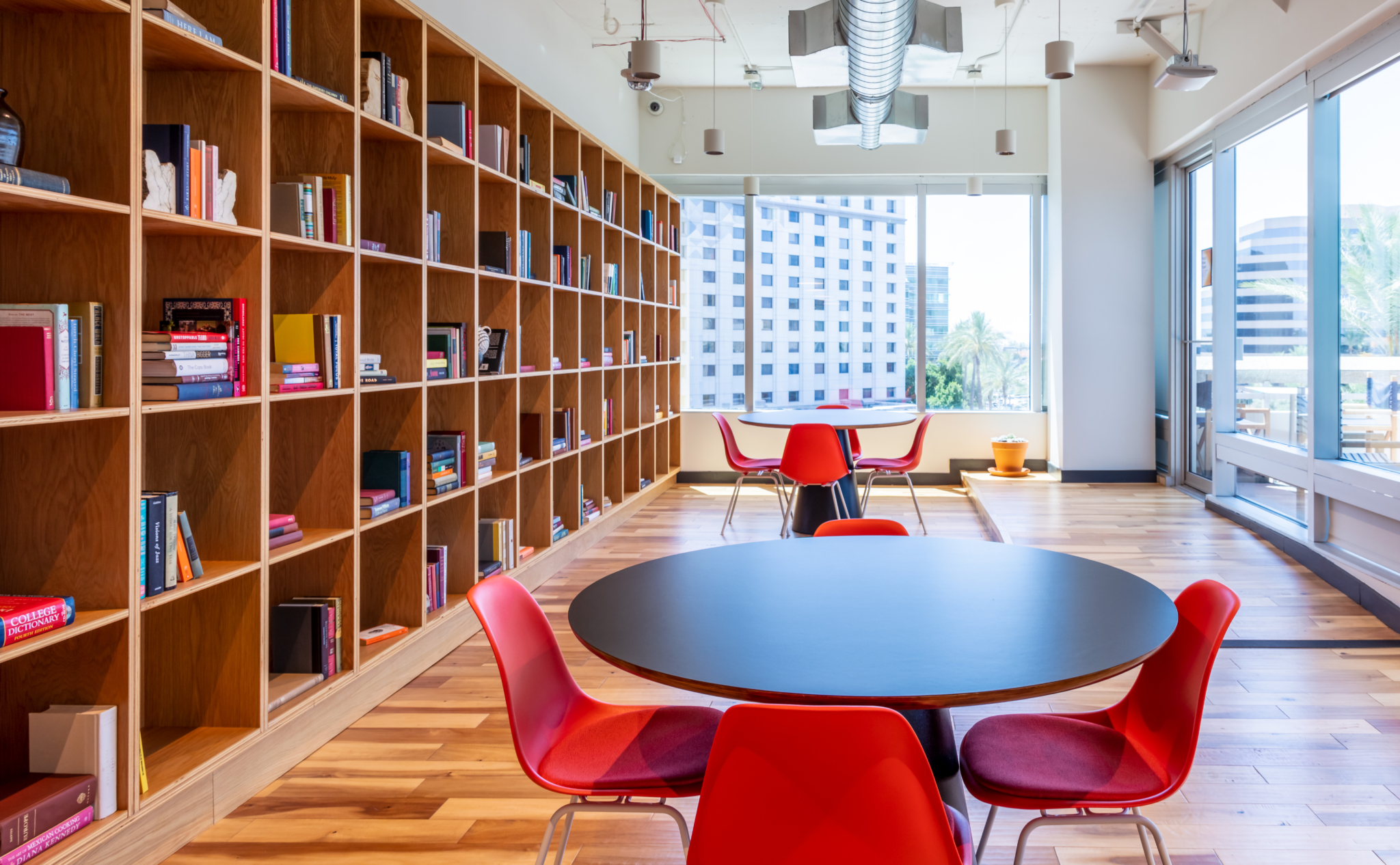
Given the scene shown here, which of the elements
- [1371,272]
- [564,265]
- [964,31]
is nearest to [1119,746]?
[1371,272]

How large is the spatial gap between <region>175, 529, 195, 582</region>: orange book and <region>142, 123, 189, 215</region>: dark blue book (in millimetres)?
891

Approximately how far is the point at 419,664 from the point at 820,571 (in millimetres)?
2279

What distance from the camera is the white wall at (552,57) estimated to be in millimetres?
5160

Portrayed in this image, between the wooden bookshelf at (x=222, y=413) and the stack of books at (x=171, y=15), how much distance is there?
4 cm

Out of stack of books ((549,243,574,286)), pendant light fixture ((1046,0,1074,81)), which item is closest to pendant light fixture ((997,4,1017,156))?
pendant light fixture ((1046,0,1074,81))

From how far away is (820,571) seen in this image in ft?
7.72

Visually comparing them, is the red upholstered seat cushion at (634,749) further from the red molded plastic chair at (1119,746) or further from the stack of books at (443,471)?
the stack of books at (443,471)

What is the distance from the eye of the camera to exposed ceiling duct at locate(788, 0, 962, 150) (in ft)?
17.8

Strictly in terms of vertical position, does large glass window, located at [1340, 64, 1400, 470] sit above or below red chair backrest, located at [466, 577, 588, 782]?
above

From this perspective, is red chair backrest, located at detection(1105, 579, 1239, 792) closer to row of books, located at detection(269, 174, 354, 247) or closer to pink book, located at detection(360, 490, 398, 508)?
pink book, located at detection(360, 490, 398, 508)

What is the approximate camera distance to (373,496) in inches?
141

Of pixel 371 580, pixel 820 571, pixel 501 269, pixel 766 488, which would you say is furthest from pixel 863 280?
pixel 820 571

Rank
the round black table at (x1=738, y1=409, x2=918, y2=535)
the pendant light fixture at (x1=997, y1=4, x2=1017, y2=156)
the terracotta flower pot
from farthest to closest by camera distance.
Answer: the terracotta flower pot → the pendant light fixture at (x1=997, y1=4, x2=1017, y2=156) → the round black table at (x1=738, y1=409, x2=918, y2=535)

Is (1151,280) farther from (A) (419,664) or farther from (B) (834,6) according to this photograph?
(A) (419,664)
